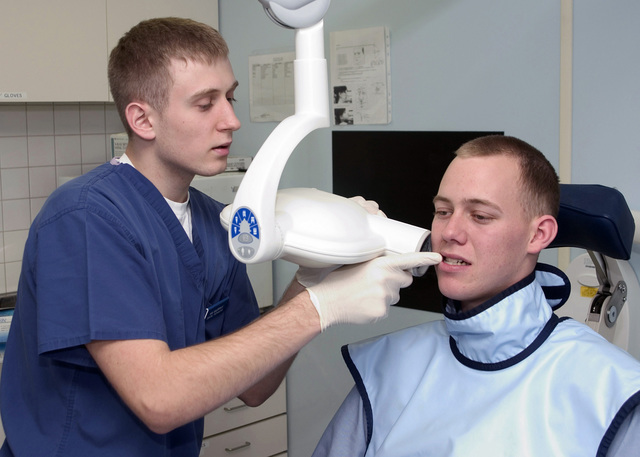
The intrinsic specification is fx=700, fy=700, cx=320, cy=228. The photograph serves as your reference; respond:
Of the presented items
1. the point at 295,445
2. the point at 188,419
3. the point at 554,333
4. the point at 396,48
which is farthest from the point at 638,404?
the point at 295,445

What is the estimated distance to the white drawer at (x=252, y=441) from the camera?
2.87m

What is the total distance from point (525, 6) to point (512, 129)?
0.39m

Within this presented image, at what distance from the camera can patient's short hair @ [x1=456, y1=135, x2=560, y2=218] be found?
143 cm

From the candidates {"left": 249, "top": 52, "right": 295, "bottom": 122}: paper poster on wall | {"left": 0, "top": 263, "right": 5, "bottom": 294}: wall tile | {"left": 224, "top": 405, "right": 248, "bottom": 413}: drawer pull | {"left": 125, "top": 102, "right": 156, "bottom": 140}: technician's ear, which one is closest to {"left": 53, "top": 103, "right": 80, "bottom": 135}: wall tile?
{"left": 0, "top": 263, "right": 5, "bottom": 294}: wall tile

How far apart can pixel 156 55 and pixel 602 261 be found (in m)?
1.15

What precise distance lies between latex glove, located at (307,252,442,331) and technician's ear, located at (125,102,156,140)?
49 centimetres

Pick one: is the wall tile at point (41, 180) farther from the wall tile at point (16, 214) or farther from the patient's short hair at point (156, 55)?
the patient's short hair at point (156, 55)

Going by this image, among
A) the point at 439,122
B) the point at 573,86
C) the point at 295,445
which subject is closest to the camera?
the point at 573,86

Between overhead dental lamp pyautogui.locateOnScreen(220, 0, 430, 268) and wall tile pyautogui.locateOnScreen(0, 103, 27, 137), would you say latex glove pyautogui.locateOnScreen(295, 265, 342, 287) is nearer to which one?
overhead dental lamp pyautogui.locateOnScreen(220, 0, 430, 268)

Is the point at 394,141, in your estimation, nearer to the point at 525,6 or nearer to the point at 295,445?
the point at 525,6

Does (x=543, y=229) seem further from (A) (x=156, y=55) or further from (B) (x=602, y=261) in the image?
(A) (x=156, y=55)

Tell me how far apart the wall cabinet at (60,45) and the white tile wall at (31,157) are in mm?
351

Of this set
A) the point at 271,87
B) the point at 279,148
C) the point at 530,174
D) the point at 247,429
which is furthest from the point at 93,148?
the point at 530,174

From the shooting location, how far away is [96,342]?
4.04 ft
